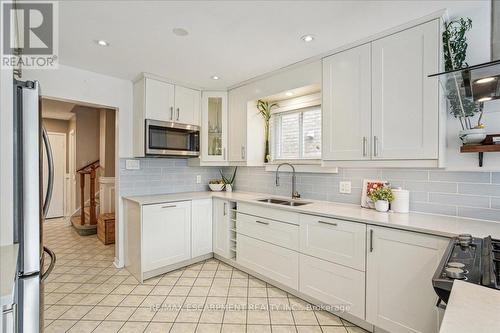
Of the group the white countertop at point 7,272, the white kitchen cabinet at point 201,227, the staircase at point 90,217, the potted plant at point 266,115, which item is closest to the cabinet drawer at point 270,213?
the white kitchen cabinet at point 201,227

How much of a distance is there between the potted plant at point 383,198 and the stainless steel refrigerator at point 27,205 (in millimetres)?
2324

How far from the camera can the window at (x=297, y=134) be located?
9.90 feet

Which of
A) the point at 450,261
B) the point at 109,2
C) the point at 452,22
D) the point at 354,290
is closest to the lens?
the point at 450,261

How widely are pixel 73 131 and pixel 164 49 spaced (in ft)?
14.9

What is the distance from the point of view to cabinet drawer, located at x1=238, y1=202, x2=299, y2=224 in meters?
2.40

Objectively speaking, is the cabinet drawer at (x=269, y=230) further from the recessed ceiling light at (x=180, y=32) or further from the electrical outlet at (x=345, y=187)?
the recessed ceiling light at (x=180, y=32)

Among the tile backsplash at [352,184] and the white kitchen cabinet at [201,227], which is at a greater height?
the tile backsplash at [352,184]

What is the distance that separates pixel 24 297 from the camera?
3.76ft

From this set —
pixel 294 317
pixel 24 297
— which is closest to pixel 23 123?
pixel 24 297

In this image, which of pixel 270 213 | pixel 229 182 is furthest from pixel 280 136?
pixel 270 213

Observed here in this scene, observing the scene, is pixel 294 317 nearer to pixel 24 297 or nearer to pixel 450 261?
pixel 450 261

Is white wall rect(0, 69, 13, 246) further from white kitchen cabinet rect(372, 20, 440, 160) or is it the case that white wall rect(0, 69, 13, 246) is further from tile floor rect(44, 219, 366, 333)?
white kitchen cabinet rect(372, 20, 440, 160)

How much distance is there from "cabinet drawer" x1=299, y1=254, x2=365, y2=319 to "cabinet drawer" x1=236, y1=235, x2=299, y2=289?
4.1 inches

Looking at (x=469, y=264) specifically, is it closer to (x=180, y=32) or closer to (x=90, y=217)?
(x=180, y=32)
